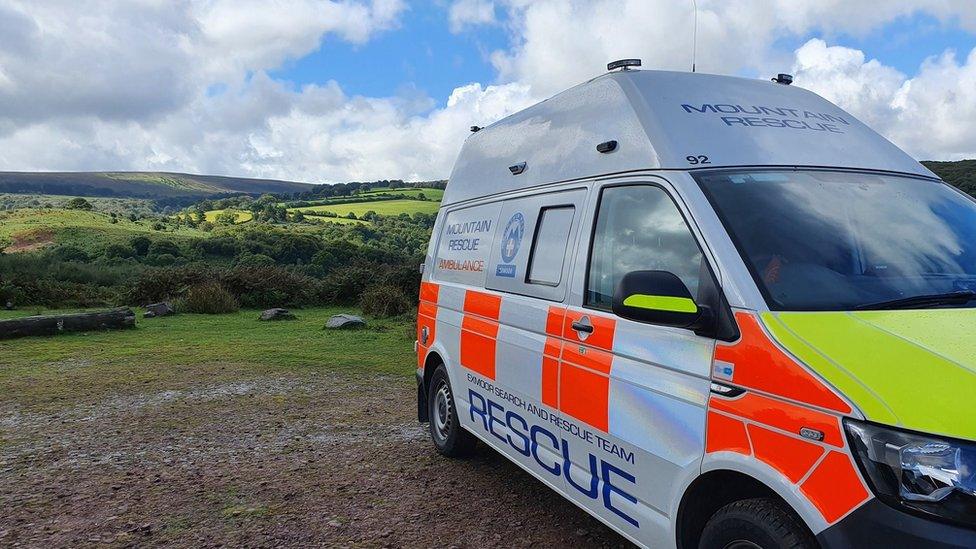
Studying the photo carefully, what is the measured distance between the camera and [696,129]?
10.1 feet

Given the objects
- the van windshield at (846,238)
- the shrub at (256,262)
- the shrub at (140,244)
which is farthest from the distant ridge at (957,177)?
the shrub at (140,244)

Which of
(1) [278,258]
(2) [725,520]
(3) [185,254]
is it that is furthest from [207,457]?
(3) [185,254]

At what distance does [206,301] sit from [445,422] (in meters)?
14.2

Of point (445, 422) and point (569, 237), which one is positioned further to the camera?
point (445, 422)

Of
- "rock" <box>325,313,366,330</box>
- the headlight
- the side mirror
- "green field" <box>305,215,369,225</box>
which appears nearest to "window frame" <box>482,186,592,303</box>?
the side mirror

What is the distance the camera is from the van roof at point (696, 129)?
119 inches

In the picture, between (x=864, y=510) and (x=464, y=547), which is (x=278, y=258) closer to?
(x=464, y=547)

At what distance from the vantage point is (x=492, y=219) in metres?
4.53

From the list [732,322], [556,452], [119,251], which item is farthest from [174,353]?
[119,251]

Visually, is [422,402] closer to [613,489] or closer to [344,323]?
[613,489]

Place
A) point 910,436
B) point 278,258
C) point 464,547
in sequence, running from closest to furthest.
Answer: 1. point 910,436
2. point 464,547
3. point 278,258

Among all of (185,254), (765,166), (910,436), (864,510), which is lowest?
(185,254)

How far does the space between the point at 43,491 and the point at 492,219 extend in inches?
138

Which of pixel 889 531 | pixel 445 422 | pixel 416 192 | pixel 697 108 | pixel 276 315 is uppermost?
pixel 416 192
